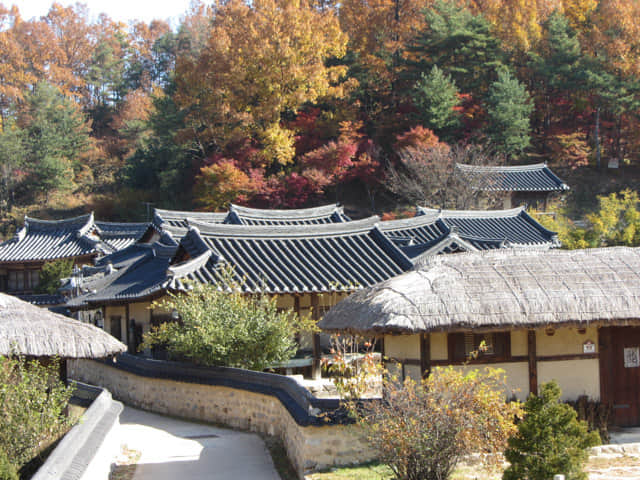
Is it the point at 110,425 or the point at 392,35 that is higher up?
the point at 392,35

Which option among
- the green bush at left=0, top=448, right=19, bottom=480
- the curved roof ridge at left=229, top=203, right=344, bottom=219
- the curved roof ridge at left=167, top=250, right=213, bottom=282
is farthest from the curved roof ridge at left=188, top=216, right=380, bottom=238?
the green bush at left=0, top=448, right=19, bottom=480

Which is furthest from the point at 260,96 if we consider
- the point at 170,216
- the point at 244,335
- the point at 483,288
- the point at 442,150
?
the point at 483,288

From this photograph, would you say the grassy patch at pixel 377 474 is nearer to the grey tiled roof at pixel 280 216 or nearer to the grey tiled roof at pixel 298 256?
the grey tiled roof at pixel 298 256

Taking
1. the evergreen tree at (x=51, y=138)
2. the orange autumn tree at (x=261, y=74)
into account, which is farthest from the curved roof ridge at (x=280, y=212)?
the evergreen tree at (x=51, y=138)

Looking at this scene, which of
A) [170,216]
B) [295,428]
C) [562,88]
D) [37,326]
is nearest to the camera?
[295,428]

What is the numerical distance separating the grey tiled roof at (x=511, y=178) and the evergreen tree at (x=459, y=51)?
10.3 metres

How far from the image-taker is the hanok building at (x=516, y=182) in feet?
131

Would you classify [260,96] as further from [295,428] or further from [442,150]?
A: [295,428]

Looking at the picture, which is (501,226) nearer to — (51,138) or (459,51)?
(459,51)

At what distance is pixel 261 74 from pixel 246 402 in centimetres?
3466

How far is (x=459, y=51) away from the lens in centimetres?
4991

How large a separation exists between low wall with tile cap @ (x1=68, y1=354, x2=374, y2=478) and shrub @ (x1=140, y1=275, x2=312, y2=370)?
1.89ft

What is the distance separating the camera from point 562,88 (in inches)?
1992

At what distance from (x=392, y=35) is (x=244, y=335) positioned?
4387 cm
